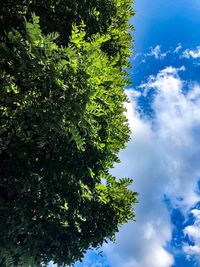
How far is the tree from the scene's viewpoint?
32.2ft

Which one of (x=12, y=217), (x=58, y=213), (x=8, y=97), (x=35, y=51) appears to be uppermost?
(x=35, y=51)

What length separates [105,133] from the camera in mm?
12070

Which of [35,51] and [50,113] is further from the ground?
[35,51]

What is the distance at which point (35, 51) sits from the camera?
375 inches

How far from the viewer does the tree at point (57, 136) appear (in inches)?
387

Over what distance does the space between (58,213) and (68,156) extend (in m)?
1.91

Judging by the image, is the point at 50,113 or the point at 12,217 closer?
the point at 50,113

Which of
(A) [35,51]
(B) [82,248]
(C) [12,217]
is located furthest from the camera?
(B) [82,248]

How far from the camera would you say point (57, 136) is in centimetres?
1085

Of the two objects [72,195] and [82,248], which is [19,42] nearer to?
[72,195]

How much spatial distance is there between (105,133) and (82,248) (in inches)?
167

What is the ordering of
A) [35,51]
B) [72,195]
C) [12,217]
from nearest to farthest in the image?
[35,51] → [12,217] → [72,195]

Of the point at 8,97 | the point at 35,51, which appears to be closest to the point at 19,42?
the point at 35,51

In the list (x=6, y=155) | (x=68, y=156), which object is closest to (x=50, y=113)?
(x=68, y=156)
